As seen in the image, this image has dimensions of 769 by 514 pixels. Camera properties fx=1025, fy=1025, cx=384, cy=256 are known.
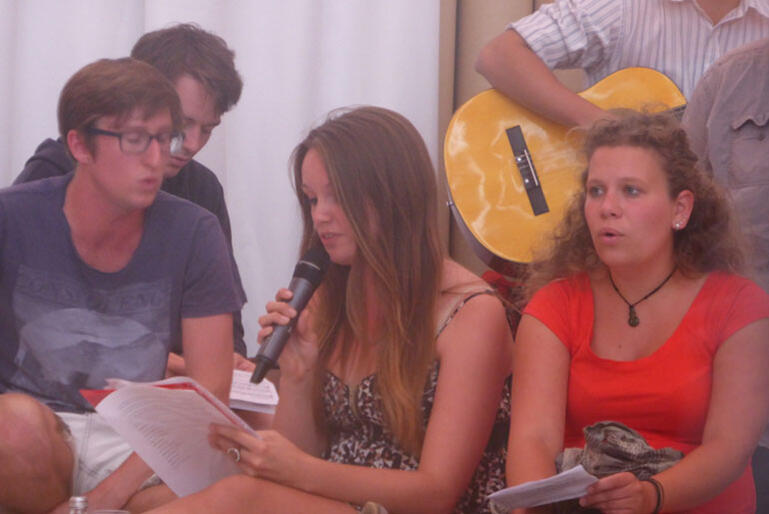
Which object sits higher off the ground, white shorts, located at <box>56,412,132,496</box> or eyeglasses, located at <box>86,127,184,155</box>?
eyeglasses, located at <box>86,127,184,155</box>

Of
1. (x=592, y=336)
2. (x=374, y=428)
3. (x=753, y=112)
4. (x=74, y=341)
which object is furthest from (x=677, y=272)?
(x=74, y=341)

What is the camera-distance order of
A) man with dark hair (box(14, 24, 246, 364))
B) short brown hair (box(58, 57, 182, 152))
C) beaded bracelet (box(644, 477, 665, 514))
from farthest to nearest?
man with dark hair (box(14, 24, 246, 364))
short brown hair (box(58, 57, 182, 152))
beaded bracelet (box(644, 477, 665, 514))

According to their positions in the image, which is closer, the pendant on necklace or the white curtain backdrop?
the pendant on necklace

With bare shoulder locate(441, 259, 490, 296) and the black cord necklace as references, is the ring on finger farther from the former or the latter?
the black cord necklace

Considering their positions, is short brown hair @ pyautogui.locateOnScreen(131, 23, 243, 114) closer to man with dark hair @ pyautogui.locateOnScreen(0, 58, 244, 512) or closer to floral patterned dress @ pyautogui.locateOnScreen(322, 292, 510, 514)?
man with dark hair @ pyautogui.locateOnScreen(0, 58, 244, 512)

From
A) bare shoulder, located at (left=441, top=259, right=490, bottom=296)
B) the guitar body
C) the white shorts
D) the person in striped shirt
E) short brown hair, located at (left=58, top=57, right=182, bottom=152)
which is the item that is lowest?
the white shorts

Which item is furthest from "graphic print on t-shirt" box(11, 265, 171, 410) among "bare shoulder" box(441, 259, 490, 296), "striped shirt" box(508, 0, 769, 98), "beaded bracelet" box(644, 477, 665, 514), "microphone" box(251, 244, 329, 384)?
"striped shirt" box(508, 0, 769, 98)

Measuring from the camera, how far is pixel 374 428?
1.80 m

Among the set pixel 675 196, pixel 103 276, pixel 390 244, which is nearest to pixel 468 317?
pixel 390 244

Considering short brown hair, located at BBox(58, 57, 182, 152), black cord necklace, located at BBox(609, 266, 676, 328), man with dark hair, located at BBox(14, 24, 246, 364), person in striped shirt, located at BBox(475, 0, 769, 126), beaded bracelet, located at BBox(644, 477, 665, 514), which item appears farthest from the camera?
person in striped shirt, located at BBox(475, 0, 769, 126)

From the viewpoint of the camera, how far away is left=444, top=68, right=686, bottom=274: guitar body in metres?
2.46

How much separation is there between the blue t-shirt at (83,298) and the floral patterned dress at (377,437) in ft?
1.02

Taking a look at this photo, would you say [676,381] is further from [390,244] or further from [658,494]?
[390,244]

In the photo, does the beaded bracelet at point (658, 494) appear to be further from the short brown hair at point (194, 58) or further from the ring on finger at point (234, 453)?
the short brown hair at point (194, 58)
